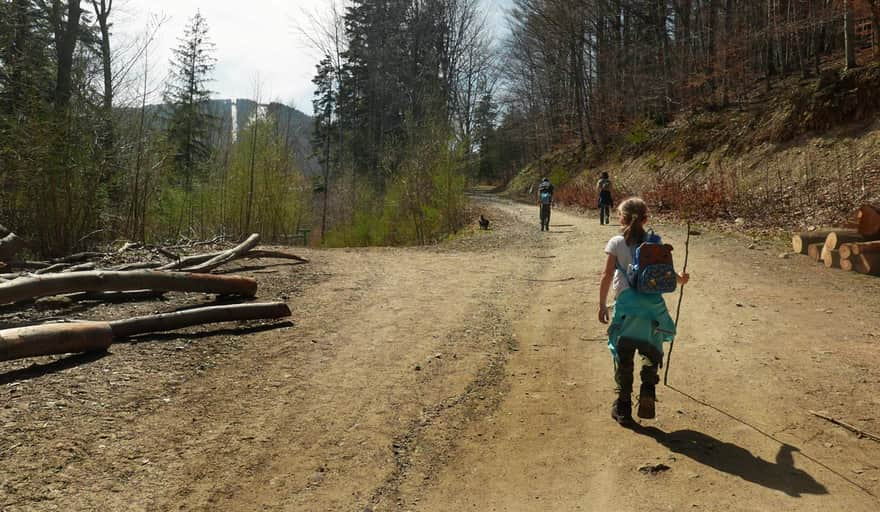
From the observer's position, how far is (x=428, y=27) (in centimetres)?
3959

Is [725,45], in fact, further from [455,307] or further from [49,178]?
[49,178]

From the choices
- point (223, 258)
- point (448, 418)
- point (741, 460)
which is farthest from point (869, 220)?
point (223, 258)

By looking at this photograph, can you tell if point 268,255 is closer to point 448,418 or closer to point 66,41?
point 448,418

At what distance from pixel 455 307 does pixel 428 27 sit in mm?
34798

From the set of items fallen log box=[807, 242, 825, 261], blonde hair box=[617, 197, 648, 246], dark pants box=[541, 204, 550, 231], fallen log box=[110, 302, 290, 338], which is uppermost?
dark pants box=[541, 204, 550, 231]

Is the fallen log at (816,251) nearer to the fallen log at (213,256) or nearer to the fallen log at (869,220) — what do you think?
the fallen log at (869,220)

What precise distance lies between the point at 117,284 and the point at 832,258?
11.3 m

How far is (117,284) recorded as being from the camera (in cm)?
704

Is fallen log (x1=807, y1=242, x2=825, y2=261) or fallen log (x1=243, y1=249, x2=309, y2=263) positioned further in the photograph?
fallen log (x1=243, y1=249, x2=309, y2=263)

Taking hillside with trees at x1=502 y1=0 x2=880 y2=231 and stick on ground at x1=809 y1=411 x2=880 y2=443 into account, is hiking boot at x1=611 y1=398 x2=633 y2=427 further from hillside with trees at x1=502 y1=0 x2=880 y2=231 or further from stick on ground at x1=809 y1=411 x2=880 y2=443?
hillside with trees at x1=502 y1=0 x2=880 y2=231

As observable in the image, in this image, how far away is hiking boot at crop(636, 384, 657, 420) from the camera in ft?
14.2

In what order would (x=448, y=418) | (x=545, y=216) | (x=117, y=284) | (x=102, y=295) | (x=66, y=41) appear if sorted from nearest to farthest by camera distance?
(x=448, y=418) < (x=117, y=284) < (x=102, y=295) < (x=66, y=41) < (x=545, y=216)

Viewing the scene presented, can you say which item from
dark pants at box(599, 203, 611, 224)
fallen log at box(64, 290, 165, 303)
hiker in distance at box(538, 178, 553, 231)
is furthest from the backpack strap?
dark pants at box(599, 203, 611, 224)

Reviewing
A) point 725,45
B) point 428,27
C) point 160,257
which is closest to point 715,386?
point 160,257
